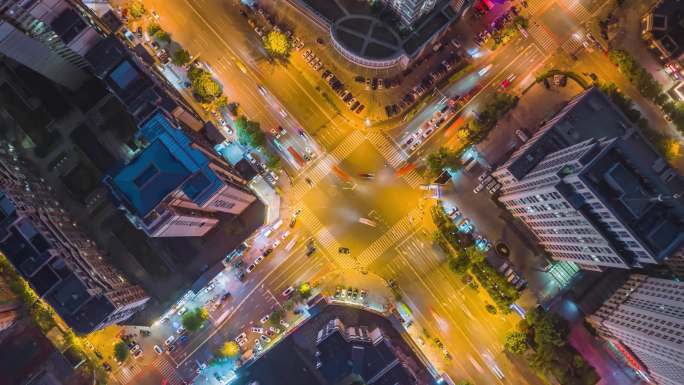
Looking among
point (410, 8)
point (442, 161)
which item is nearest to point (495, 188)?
point (442, 161)

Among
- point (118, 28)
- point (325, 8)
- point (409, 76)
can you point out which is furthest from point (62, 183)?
point (409, 76)

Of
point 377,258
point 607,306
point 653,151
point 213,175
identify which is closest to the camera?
point 213,175

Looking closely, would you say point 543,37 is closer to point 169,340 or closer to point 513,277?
point 513,277

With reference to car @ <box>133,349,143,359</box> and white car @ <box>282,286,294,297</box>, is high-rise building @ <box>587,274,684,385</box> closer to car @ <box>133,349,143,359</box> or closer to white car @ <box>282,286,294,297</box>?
white car @ <box>282,286,294,297</box>

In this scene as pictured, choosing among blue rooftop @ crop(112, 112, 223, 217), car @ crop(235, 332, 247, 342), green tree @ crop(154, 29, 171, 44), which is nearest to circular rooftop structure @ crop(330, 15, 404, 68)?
green tree @ crop(154, 29, 171, 44)

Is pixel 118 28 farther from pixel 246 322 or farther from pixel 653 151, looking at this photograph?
pixel 653 151

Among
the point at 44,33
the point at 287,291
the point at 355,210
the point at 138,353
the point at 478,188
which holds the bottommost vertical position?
the point at 478,188
